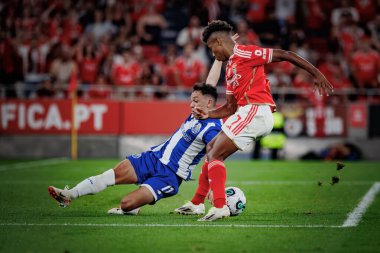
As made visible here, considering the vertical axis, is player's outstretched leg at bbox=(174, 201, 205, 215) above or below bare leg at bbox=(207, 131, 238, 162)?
below

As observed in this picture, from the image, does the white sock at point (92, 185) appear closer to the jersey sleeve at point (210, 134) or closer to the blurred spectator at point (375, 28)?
the jersey sleeve at point (210, 134)

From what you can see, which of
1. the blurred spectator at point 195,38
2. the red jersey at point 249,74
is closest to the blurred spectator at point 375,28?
the blurred spectator at point 195,38

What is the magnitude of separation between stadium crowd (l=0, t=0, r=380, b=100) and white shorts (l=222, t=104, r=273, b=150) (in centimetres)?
1019

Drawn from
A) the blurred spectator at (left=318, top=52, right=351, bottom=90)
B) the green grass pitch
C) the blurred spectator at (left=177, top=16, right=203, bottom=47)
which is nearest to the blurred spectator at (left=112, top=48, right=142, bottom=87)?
the blurred spectator at (left=177, top=16, right=203, bottom=47)

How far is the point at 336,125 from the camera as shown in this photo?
1944 centimetres

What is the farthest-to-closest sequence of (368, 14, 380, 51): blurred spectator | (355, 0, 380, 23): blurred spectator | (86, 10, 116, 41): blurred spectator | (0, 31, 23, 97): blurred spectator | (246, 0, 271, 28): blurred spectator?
(355, 0, 380, 23): blurred spectator → (246, 0, 271, 28): blurred spectator → (86, 10, 116, 41): blurred spectator → (368, 14, 380, 51): blurred spectator → (0, 31, 23, 97): blurred spectator

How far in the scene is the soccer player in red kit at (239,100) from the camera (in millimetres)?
8297

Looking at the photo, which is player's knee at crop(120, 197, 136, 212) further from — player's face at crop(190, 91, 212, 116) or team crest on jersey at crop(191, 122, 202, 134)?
player's face at crop(190, 91, 212, 116)

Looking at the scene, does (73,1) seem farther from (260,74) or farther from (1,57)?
(260,74)

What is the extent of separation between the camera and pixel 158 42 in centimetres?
2208

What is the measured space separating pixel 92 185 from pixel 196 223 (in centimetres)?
131

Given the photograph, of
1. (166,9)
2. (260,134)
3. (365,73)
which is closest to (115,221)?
(260,134)

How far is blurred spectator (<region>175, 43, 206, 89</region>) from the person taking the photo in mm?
19578

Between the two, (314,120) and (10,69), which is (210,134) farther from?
(10,69)
